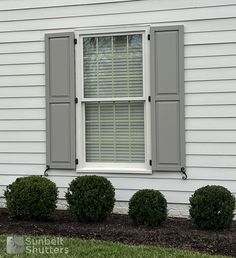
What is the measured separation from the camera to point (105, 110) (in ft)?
25.7

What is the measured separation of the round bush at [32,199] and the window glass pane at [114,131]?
1050 mm

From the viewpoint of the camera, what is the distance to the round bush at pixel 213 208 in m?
6.53

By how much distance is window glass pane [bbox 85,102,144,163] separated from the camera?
772cm

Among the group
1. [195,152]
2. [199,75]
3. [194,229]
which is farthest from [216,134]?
[194,229]

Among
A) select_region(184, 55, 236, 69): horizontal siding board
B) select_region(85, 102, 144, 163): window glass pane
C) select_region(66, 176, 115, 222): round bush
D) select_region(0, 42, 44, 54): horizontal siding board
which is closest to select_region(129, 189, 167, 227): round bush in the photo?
select_region(66, 176, 115, 222): round bush

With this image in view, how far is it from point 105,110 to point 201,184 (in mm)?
1704

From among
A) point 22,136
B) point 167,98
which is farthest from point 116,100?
point 22,136

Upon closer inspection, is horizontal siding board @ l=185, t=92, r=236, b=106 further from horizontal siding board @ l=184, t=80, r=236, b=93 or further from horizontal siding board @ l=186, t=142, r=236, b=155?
horizontal siding board @ l=186, t=142, r=236, b=155

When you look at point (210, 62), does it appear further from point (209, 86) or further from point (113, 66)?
point (113, 66)

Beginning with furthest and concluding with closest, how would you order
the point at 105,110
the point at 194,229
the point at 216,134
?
the point at 105,110, the point at 216,134, the point at 194,229

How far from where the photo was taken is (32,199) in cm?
702

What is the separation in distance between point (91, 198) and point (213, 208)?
1.52m

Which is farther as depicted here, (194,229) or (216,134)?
(216,134)

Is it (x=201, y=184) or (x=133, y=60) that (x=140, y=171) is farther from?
(x=133, y=60)
